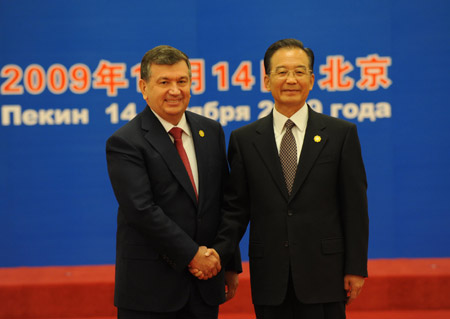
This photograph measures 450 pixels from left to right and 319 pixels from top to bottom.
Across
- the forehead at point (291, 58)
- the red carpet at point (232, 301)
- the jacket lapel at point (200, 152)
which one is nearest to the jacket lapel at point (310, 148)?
the forehead at point (291, 58)

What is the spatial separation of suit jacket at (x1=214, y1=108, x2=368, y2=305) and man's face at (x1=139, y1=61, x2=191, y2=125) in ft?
1.09

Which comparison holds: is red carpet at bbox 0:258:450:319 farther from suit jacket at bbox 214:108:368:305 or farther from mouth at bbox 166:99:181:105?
mouth at bbox 166:99:181:105

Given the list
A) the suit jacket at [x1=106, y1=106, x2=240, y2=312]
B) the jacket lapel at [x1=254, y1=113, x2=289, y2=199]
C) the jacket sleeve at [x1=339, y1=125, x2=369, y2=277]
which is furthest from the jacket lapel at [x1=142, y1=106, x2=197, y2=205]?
the jacket sleeve at [x1=339, y1=125, x2=369, y2=277]

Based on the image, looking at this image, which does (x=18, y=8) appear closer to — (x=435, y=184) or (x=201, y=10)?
(x=201, y=10)

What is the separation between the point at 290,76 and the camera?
6.08ft

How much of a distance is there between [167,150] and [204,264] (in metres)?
0.40

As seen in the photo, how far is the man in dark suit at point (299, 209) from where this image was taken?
1811mm

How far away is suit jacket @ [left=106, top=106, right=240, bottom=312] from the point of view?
171cm

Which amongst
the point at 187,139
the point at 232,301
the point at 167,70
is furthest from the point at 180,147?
the point at 232,301

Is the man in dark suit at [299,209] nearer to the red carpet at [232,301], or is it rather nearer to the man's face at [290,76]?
the man's face at [290,76]

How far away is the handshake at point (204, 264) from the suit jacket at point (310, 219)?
0.05 m

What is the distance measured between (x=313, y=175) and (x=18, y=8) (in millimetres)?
2662

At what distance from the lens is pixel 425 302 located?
3.08m

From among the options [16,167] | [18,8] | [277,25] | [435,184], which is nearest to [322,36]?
[277,25]
